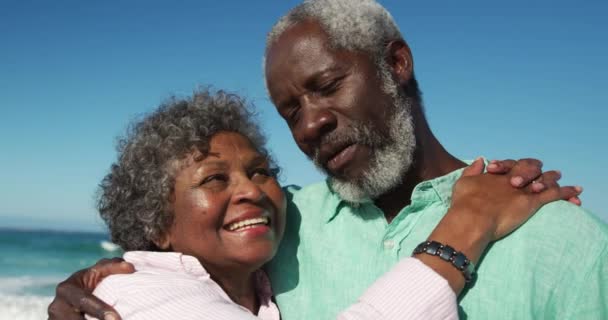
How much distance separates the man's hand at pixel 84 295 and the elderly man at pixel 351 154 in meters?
0.91

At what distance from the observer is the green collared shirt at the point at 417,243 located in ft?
7.85

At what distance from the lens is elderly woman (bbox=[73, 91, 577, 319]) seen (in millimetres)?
2432

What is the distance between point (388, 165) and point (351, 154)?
21 cm

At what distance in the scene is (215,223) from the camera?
115 inches

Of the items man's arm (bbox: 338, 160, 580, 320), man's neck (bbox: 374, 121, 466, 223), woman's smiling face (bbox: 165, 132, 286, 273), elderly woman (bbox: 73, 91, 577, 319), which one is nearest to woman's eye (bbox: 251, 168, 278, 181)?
elderly woman (bbox: 73, 91, 577, 319)

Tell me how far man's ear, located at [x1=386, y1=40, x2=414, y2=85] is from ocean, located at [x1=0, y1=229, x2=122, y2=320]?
14623mm

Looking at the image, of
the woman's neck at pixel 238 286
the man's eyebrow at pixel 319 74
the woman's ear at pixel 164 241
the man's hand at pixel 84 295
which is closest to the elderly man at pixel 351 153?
the man's eyebrow at pixel 319 74

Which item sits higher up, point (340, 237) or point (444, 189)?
point (444, 189)

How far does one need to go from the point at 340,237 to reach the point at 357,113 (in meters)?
0.67

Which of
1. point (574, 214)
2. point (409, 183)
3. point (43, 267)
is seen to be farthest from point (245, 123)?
point (43, 267)

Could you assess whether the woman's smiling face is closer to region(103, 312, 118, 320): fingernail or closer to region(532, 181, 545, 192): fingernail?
region(103, 312, 118, 320): fingernail

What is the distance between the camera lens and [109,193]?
3.28 m

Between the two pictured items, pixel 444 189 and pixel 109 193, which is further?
pixel 109 193

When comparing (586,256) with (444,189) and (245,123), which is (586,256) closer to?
(444,189)
